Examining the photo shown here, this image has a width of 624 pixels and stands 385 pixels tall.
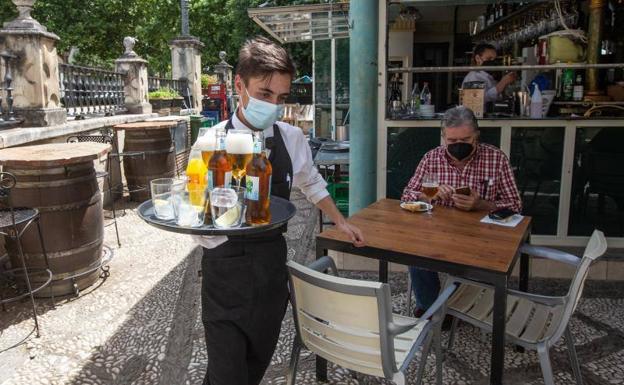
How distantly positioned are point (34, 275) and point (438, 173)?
10.2 ft

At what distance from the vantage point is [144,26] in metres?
21.5

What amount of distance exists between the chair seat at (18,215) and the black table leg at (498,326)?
291 centimetres

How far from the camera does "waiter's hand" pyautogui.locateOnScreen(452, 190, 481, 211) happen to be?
2.93 m

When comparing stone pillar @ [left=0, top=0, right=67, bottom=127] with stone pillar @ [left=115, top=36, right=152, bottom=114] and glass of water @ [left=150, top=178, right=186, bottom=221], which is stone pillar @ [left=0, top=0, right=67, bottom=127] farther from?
glass of water @ [left=150, top=178, right=186, bottom=221]

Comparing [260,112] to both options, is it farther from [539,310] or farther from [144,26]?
[144,26]

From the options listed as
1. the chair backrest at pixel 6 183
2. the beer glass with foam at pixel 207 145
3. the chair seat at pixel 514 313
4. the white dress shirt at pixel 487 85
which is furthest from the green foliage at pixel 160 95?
the beer glass with foam at pixel 207 145

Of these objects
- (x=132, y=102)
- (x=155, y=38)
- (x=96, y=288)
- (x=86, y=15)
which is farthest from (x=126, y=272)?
(x=155, y=38)

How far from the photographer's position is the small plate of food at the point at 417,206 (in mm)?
2979

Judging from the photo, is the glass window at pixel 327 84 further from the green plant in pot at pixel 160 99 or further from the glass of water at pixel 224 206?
the glass of water at pixel 224 206

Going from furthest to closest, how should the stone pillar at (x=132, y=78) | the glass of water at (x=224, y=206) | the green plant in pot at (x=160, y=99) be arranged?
the green plant in pot at (x=160, y=99) < the stone pillar at (x=132, y=78) < the glass of water at (x=224, y=206)

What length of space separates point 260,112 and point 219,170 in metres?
0.33

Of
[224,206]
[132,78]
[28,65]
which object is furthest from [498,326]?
[132,78]

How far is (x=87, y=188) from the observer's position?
12.7ft

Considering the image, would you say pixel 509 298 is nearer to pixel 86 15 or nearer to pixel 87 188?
pixel 87 188
